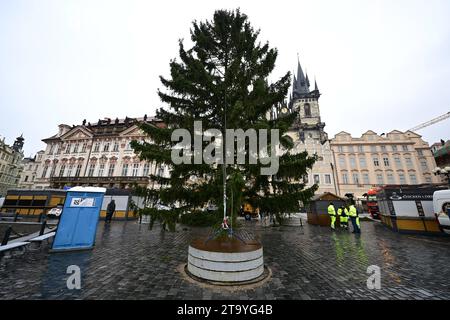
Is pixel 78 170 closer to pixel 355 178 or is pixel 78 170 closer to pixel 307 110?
pixel 355 178

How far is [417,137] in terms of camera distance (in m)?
39.2

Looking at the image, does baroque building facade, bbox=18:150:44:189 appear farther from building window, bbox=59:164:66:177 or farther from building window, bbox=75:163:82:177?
building window, bbox=75:163:82:177

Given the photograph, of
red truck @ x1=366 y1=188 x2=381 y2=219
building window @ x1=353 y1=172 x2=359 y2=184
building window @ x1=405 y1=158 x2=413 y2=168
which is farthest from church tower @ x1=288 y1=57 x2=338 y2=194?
building window @ x1=405 y1=158 x2=413 y2=168

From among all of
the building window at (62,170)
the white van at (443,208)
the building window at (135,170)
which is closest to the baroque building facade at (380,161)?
the white van at (443,208)

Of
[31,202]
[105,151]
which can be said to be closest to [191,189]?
[31,202]

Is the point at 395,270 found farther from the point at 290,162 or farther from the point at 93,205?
the point at 93,205

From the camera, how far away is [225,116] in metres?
6.66

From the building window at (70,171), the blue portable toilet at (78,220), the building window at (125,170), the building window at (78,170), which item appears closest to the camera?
the blue portable toilet at (78,220)

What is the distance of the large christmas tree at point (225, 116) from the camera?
244 inches

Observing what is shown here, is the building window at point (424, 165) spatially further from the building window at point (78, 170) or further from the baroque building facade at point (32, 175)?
the baroque building facade at point (32, 175)

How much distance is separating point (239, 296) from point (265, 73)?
776 cm

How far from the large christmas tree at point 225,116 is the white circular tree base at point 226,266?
1.33 m

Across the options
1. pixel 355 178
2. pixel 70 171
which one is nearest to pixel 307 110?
pixel 355 178
